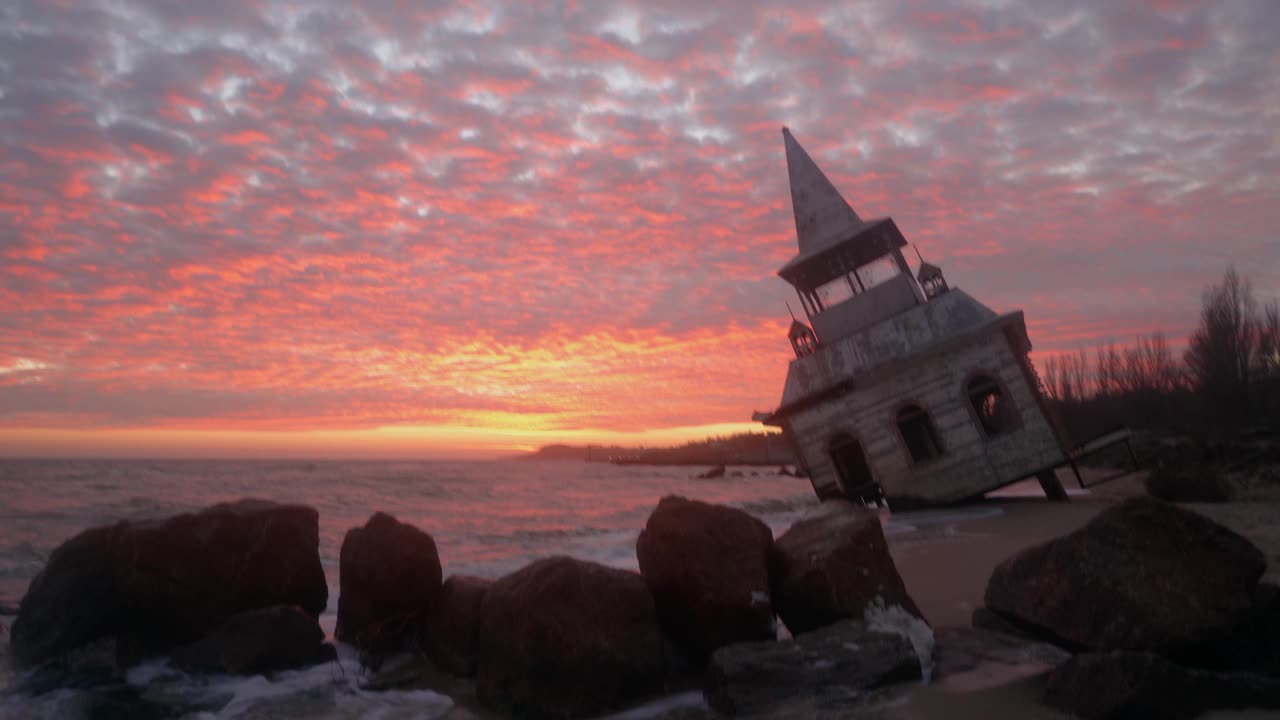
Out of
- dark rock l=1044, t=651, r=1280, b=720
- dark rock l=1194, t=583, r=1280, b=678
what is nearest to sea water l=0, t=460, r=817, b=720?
dark rock l=1044, t=651, r=1280, b=720

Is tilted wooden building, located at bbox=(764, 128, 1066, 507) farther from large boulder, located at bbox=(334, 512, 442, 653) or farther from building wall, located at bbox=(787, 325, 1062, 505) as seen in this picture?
large boulder, located at bbox=(334, 512, 442, 653)

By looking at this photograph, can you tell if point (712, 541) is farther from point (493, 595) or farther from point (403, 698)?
point (403, 698)

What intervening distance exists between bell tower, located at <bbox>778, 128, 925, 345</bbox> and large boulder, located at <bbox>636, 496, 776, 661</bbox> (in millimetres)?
12255

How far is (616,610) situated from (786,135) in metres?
17.7

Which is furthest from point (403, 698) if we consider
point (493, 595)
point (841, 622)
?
point (841, 622)

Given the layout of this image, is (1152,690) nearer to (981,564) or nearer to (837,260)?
(981,564)

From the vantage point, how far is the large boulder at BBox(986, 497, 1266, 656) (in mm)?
4816

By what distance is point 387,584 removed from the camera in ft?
25.5

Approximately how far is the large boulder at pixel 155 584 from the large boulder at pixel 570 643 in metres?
3.47

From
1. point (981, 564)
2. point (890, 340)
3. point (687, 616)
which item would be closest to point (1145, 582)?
point (687, 616)

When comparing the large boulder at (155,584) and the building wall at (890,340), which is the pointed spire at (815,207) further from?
the large boulder at (155,584)

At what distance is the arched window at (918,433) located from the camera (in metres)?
16.6

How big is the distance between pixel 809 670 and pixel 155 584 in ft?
22.7

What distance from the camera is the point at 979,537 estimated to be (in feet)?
38.8
